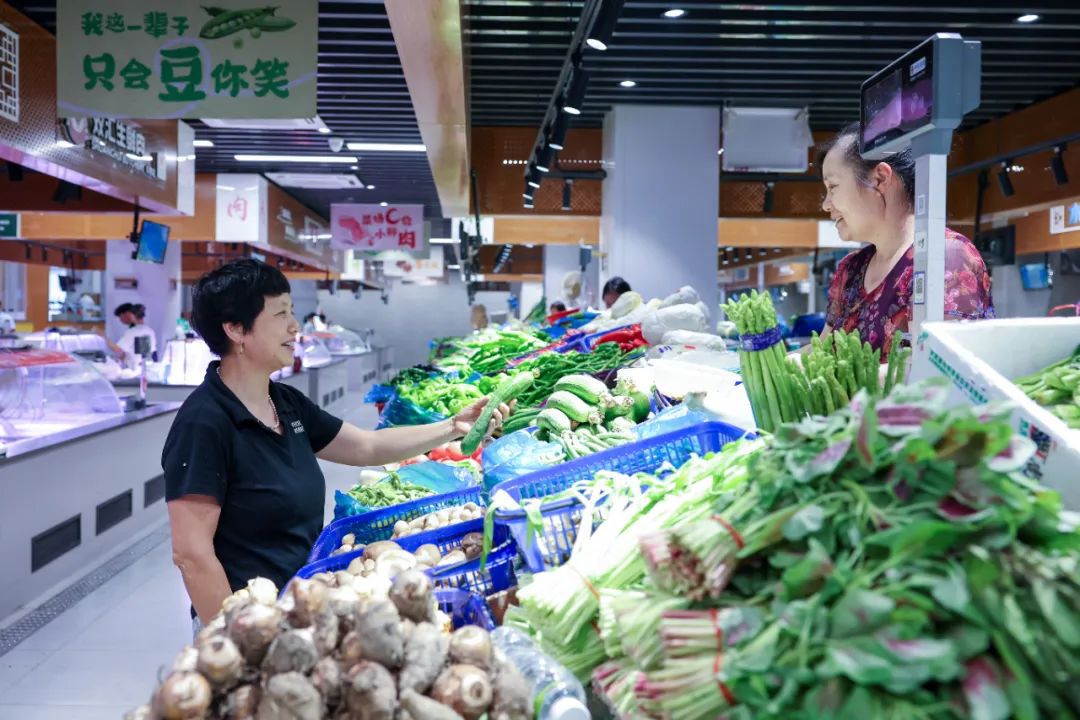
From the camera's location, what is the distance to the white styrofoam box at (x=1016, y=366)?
55.0 inches

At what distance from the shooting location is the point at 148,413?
7016 millimetres

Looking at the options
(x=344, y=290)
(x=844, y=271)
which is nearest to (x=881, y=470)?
(x=844, y=271)

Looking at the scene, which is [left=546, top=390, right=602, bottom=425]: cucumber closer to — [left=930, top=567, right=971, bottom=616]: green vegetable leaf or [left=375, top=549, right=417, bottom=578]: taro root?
[left=375, top=549, right=417, bottom=578]: taro root

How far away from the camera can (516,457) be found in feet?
8.41

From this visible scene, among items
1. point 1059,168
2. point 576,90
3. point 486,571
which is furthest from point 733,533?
point 1059,168

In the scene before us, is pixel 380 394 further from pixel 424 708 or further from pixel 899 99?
pixel 424 708

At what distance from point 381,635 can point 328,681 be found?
0.09 metres

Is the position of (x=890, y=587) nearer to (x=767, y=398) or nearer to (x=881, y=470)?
(x=881, y=470)

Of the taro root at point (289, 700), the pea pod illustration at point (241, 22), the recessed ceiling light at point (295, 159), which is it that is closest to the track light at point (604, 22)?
the pea pod illustration at point (241, 22)

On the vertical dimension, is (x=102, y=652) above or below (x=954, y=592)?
below

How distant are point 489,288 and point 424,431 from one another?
41079 mm

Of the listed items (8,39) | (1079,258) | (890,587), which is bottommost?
A: (890,587)

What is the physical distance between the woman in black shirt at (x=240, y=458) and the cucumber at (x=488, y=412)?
0.47m

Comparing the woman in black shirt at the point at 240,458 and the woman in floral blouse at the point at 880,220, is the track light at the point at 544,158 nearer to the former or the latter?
the woman in floral blouse at the point at 880,220
